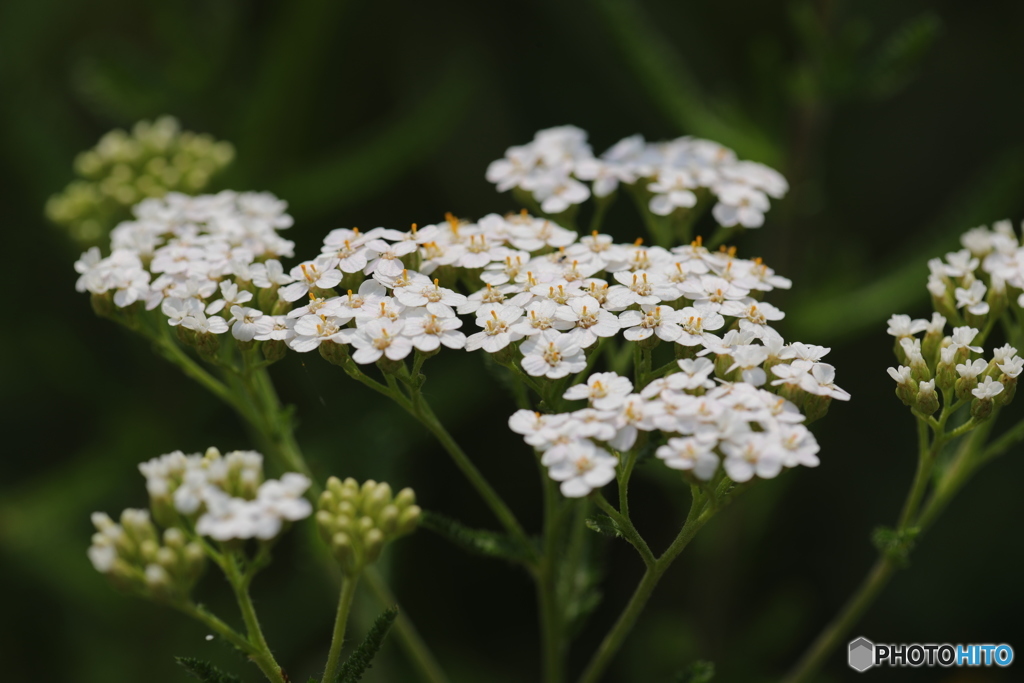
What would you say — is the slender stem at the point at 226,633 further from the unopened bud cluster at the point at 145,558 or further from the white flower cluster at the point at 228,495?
the white flower cluster at the point at 228,495

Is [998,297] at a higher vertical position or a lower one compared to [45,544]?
higher

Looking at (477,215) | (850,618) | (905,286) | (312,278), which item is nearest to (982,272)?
(905,286)

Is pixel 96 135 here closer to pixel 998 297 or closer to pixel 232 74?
pixel 232 74

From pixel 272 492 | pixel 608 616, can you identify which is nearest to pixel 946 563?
pixel 608 616

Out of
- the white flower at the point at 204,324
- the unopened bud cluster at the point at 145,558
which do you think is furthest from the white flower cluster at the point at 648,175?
the unopened bud cluster at the point at 145,558

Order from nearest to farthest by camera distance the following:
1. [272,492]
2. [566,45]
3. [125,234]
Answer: [272,492] → [125,234] → [566,45]

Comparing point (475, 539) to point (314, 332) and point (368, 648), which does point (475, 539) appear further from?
point (314, 332)

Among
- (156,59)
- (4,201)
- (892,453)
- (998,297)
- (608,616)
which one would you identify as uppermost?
(156,59)
